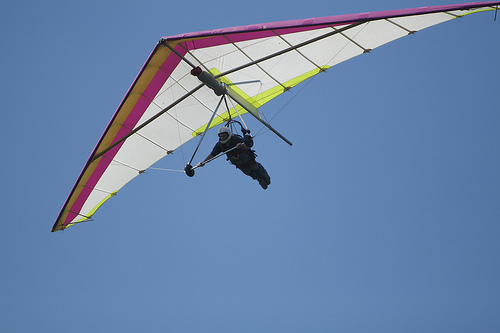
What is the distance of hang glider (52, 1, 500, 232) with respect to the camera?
40.7 ft

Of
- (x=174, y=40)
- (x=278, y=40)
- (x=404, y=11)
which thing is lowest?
(x=404, y=11)

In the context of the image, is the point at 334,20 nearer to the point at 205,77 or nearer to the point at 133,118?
the point at 205,77

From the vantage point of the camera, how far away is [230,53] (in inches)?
555

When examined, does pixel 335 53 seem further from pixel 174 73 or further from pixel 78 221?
pixel 78 221

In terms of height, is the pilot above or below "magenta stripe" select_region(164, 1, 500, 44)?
below

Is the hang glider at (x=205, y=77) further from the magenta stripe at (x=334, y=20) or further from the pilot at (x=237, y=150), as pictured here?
the pilot at (x=237, y=150)

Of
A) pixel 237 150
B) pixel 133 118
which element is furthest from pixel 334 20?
pixel 133 118

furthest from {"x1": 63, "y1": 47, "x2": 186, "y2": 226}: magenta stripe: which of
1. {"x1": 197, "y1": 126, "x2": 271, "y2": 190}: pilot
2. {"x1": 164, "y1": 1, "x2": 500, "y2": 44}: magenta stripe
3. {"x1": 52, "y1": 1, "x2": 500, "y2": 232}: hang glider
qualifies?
{"x1": 197, "y1": 126, "x2": 271, "y2": 190}: pilot

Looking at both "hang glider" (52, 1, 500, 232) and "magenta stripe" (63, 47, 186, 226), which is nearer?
"hang glider" (52, 1, 500, 232)

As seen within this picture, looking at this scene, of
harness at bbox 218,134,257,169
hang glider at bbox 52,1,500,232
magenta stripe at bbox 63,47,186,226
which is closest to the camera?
hang glider at bbox 52,1,500,232

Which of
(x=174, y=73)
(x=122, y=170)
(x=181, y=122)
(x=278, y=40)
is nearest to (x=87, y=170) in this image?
(x=122, y=170)

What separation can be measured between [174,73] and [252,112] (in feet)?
6.72

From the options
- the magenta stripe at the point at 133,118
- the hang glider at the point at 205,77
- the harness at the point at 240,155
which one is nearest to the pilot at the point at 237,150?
the harness at the point at 240,155

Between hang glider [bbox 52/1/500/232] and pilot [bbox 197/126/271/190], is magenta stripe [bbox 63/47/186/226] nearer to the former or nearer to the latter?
hang glider [bbox 52/1/500/232]
